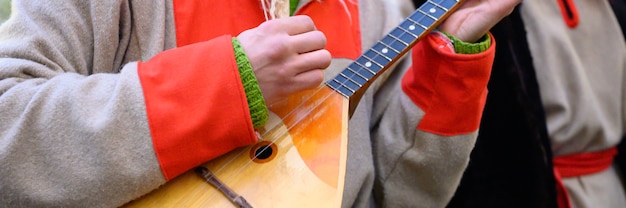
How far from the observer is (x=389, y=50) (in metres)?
0.76

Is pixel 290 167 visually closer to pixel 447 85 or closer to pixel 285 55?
pixel 285 55

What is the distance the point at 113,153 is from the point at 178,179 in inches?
3.1

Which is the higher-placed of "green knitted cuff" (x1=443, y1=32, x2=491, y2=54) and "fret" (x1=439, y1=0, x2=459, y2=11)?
"fret" (x1=439, y1=0, x2=459, y2=11)

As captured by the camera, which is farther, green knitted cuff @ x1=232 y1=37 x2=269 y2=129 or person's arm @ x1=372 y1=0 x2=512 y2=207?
person's arm @ x1=372 y1=0 x2=512 y2=207

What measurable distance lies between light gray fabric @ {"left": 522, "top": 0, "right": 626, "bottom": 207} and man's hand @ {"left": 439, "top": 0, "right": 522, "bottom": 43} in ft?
1.28

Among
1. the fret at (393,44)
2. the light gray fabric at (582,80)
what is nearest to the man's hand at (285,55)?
the fret at (393,44)

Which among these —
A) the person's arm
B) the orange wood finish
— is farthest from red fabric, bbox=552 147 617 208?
the orange wood finish

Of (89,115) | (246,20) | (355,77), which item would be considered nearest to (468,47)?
(355,77)

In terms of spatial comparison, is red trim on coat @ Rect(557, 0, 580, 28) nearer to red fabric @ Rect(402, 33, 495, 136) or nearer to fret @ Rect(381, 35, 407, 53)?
red fabric @ Rect(402, 33, 495, 136)

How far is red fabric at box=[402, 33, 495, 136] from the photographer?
30.5 inches

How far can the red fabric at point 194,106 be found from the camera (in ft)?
2.03

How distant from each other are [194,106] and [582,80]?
31.8 inches

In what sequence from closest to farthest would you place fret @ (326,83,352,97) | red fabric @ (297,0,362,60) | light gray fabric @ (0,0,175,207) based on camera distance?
light gray fabric @ (0,0,175,207) → fret @ (326,83,352,97) → red fabric @ (297,0,362,60)

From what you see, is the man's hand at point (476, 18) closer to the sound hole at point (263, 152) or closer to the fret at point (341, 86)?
the fret at point (341, 86)
